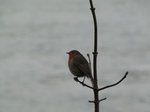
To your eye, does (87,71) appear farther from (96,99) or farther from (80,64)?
(96,99)

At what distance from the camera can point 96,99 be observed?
79 cm

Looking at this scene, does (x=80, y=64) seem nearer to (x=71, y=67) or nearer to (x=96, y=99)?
(x=71, y=67)

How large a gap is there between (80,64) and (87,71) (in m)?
0.14

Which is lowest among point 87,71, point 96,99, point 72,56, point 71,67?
point 96,99

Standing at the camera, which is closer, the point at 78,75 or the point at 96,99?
the point at 96,99

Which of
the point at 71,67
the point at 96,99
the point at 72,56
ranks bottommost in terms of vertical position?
the point at 96,99

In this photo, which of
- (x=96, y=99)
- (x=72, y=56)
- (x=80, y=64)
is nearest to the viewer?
(x=96, y=99)

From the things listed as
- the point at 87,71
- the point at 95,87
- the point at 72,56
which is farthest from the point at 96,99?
the point at 72,56

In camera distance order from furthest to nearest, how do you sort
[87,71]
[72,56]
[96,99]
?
[72,56]
[87,71]
[96,99]

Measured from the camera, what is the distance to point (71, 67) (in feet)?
5.11

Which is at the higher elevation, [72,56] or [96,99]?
[72,56]

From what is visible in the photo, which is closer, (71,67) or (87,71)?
(87,71)

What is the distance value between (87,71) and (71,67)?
0.24m

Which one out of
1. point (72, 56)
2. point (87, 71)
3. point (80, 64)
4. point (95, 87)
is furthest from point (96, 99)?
point (72, 56)
